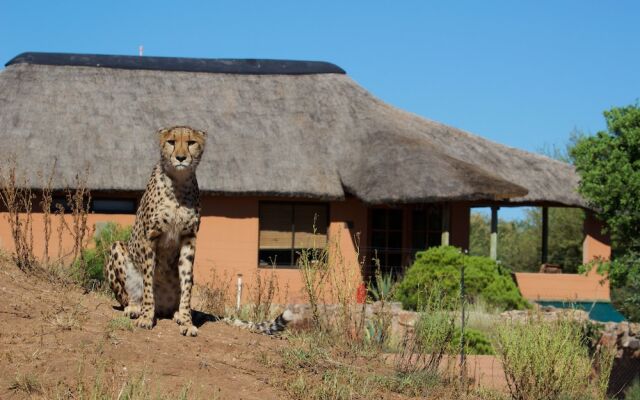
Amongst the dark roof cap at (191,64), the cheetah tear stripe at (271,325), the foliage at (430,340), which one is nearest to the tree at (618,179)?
the foliage at (430,340)

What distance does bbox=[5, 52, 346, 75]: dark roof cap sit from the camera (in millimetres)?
21031

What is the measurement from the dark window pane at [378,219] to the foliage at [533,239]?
791 cm

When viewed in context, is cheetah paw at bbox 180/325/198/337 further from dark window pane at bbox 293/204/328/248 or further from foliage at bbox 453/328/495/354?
dark window pane at bbox 293/204/328/248

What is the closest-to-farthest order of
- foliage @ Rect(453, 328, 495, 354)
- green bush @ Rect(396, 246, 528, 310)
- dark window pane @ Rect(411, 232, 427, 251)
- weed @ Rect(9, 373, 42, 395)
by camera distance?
weed @ Rect(9, 373, 42, 395) < foliage @ Rect(453, 328, 495, 354) < green bush @ Rect(396, 246, 528, 310) < dark window pane @ Rect(411, 232, 427, 251)

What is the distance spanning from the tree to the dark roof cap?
8047mm

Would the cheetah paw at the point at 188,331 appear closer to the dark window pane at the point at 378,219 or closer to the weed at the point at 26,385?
the weed at the point at 26,385

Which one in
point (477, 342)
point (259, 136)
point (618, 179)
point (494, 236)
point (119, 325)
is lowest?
point (477, 342)

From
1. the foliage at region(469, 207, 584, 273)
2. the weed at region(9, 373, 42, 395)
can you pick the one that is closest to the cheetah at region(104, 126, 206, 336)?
the weed at region(9, 373, 42, 395)

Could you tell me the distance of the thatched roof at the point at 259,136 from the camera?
696 inches

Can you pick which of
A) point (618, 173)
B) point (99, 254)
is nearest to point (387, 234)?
point (618, 173)

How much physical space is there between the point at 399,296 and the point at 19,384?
421 inches

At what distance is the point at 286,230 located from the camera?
61.3 feet

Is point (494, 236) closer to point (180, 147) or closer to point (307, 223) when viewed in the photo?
point (307, 223)

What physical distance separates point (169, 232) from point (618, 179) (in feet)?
31.0
